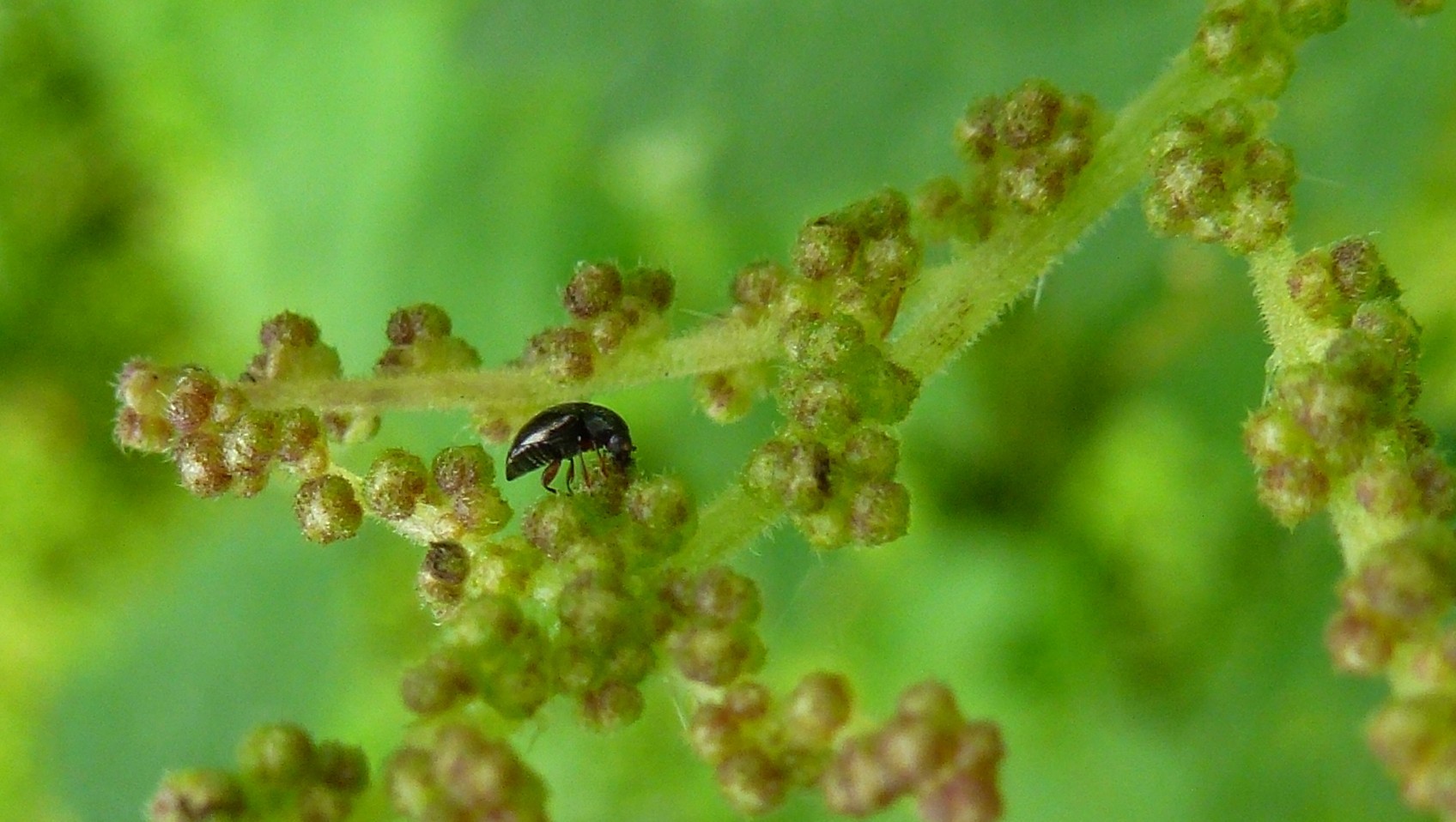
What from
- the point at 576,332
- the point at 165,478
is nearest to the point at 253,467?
the point at 576,332

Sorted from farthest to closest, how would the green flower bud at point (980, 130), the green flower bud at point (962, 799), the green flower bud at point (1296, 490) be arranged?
1. the green flower bud at point (980, 130)
2. the green flower bud at point (1296, 490)
3. the green flower bud at point (962, 799)

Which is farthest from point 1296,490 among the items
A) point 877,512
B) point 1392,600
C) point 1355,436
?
point 877,512

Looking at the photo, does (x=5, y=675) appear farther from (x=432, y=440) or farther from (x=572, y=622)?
(x=572, y=622)

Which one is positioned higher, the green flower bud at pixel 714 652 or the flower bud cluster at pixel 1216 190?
the flower bud cluster at pixel 1216 190

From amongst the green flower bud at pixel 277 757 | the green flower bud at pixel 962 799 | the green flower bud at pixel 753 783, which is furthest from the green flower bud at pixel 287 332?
the green flower bud at pixel 962 799

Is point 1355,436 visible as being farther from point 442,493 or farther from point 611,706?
point 442,493

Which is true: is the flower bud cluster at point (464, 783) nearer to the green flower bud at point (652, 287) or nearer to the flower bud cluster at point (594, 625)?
the flower bud cluster at point (594, 625)

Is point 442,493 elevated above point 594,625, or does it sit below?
above
